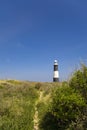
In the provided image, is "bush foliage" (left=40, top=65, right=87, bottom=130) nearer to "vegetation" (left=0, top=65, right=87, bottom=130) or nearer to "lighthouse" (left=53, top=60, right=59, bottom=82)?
"vegetation" (left=0, top=65, right=87, bottom=130)

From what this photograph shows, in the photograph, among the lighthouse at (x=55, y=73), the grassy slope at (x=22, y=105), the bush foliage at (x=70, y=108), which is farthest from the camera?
the lighthouse at (x=55, y=73)

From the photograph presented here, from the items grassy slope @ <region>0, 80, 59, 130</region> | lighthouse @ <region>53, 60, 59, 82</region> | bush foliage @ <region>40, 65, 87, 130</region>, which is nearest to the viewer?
bush foliage @ <region>40, 65, 87, 130</region>

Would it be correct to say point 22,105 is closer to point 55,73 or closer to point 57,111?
point 57,111

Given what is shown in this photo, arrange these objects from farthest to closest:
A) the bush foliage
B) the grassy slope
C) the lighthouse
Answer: the lighthouse < the grassy slope < the bush foliage

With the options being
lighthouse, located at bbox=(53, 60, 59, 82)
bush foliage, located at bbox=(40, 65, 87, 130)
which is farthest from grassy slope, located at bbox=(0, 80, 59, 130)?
lighthouse, located at bbox=(53, 60, 59, 82)

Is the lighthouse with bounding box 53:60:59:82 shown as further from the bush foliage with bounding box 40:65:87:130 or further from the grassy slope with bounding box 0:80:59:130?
the bush foliage with bounding box 40:65:87:130

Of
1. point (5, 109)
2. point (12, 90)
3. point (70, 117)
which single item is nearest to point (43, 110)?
point (5, 109)

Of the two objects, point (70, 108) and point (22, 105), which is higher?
point (22, 105)

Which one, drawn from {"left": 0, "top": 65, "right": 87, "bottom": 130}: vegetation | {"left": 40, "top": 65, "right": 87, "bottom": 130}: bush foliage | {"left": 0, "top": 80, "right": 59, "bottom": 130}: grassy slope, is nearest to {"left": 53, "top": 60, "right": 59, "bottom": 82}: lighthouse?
{"left": 0, "top": 80, "right": 59, "bottom": 130}: grassy slope

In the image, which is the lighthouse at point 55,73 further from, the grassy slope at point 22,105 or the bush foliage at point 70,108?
the bush foliage at point 70,108

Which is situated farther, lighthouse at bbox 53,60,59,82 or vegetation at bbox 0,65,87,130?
lighthouse at bbox 53,60,59,82

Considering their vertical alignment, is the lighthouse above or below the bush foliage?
above

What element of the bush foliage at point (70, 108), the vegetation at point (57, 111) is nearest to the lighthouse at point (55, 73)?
the vegetation at point (57, 111)

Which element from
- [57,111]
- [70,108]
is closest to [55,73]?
[57,111]
